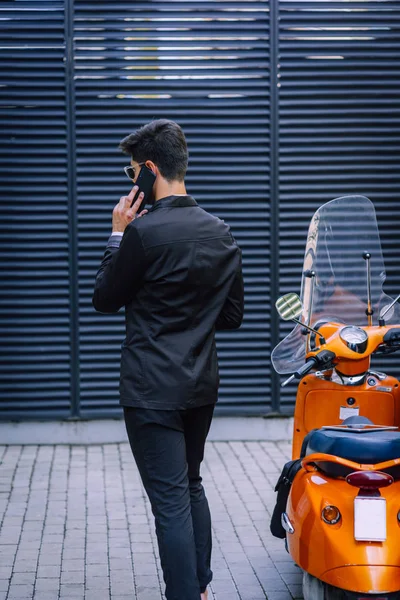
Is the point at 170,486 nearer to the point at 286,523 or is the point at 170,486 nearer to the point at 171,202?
the point at 286,523

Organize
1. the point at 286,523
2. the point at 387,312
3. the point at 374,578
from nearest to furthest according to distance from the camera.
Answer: the point at 374,578 < the point at 286,523 < the point at 387,312

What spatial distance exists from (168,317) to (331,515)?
1.00 m

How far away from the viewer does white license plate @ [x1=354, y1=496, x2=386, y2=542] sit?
3521mm

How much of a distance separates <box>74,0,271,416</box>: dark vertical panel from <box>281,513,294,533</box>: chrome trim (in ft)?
11.7

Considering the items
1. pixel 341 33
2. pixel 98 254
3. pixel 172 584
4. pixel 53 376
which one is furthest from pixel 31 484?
pixel 341 33

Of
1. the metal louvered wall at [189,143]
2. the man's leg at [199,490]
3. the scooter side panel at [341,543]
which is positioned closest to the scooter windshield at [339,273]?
the man's leg at [199,490]

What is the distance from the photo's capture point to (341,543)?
3561mm

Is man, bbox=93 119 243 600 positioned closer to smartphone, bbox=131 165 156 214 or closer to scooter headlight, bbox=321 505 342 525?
smartphone, bbox=131 165 156 214

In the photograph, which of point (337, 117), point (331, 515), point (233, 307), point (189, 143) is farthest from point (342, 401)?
point (337, 117)

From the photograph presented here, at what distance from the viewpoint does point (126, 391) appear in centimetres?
378

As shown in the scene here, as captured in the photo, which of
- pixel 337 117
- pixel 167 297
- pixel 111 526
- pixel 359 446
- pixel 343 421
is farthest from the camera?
pixel 337 117

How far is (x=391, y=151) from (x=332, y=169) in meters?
0.50

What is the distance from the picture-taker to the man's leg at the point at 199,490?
3.97 metres

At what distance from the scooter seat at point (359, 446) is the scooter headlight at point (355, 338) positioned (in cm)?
46
